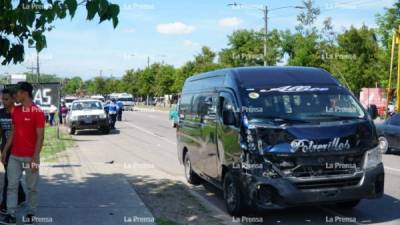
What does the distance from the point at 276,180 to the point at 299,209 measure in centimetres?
168

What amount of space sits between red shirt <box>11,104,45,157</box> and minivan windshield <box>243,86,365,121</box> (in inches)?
112

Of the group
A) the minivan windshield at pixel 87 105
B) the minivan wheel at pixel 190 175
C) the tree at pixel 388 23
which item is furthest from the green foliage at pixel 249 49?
the minivan wheel at pixel 190 175

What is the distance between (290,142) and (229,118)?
1111 millimetres

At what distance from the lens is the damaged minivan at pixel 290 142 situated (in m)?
7.37

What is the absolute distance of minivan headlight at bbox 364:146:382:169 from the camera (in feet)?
25.2

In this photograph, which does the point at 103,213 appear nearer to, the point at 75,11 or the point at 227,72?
the point at 227,72

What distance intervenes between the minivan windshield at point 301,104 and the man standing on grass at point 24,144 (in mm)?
2850

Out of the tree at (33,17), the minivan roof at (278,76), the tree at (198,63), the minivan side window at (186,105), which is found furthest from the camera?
the tree at (198,63)

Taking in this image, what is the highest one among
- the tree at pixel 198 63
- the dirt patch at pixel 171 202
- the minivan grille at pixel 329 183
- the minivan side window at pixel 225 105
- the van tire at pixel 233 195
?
the tree at pixel 198 63

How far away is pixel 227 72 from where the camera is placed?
9023 mm

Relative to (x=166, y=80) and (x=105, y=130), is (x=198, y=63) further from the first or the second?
(x=105, y=130)

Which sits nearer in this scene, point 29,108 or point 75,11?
point 75,11

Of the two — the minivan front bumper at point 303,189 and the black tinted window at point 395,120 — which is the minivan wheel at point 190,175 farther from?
the black tinted window at point 395,120

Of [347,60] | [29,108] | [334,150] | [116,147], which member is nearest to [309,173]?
[334,150]
